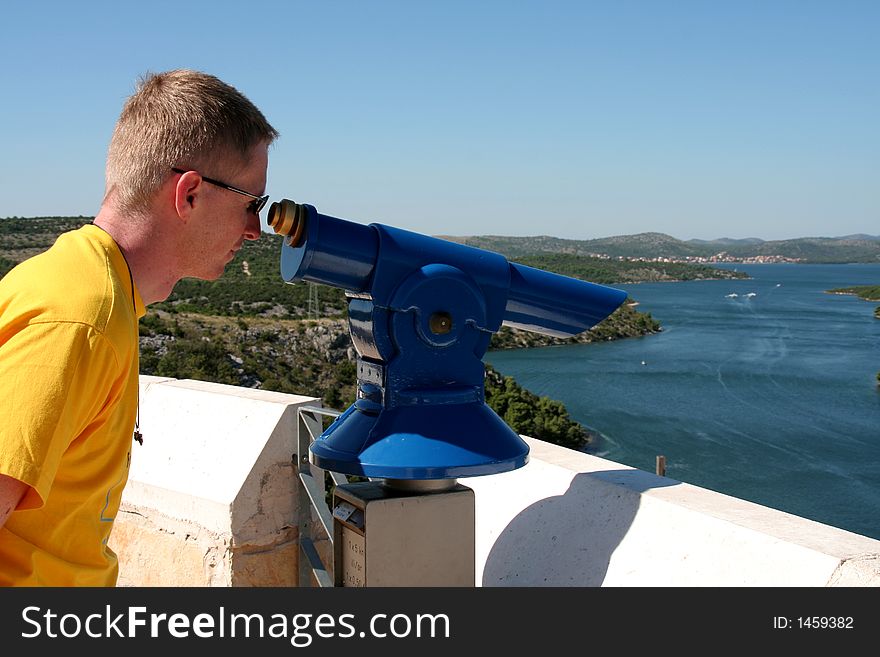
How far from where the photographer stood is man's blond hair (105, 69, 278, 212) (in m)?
1.13

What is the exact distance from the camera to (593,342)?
62531 mm

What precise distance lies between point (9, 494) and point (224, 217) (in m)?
0.50

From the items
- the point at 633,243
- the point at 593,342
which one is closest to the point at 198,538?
the point at 593,342

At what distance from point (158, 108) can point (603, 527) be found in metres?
1.30

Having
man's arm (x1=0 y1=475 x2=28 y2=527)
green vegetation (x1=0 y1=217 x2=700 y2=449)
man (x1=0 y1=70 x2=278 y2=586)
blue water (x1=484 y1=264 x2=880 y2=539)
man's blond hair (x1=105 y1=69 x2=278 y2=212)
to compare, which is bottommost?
blue water (x1=484 y1=264 x2=880 y2=539)

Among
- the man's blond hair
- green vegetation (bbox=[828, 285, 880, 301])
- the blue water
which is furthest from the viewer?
green vegetation (bbox=[828, 285, 880, 301])

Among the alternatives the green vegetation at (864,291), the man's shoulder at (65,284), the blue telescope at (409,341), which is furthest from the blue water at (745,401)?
the man's shoulder at (65,284)

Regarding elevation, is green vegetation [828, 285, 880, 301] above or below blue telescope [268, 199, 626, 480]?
below

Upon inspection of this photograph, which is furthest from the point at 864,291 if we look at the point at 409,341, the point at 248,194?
the point at 248,194

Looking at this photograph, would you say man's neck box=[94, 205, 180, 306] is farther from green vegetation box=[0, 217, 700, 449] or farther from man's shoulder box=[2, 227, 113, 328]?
green vegetation box=[0, 217, 700, 449]

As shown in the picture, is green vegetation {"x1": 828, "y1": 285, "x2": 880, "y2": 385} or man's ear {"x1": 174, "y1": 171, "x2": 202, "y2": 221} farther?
green vegetation {"x1": 828, "y1": 285, "x2": 880, "y2": 385}

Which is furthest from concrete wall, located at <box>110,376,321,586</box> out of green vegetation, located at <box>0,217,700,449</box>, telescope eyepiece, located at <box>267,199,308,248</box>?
green vegetation, located at <box>0,217,700,449</box>

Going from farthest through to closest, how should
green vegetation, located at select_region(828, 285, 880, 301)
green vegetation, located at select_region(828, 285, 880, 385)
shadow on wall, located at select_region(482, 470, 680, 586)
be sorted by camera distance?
green vegetation, located at select_region(828, 285, 880, 301), green vegetation, located at select_region(828, 285, 880, 385), shadow on wall, located at select_region(482, 470, 680, 586)

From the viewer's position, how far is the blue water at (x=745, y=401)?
28469 mm
